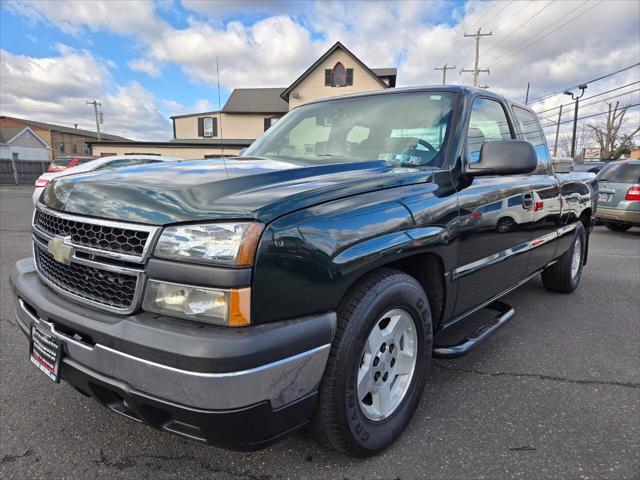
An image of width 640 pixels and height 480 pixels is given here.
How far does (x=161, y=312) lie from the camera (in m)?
1.54

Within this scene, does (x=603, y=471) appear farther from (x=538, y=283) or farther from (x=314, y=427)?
(x=538, y=283)

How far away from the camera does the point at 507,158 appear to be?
2.44 metres

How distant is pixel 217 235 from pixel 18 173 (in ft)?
124

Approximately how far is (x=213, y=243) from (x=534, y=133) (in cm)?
347

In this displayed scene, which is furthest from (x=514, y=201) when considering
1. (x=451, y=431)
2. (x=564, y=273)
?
(x=564, y=273)

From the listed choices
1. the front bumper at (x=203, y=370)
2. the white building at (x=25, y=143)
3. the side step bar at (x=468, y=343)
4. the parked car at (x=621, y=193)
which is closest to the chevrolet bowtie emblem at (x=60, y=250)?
the front bumper at (x=203, y=370)

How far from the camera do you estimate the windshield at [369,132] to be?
2635 mm

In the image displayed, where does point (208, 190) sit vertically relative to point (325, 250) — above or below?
above

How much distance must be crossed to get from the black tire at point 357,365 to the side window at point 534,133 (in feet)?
7.26

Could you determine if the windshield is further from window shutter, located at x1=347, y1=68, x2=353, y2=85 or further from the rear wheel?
window shutter, located at x1=347, y1=68, x2=353, y2=85

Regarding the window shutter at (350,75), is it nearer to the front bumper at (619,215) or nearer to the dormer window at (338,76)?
the dormer window at (338,76)

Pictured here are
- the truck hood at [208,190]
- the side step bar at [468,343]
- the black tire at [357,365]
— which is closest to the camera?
the truck hood at [208,190]

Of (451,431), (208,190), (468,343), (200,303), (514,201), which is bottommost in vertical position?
(451,431)

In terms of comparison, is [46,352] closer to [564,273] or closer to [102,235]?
[102,235]
